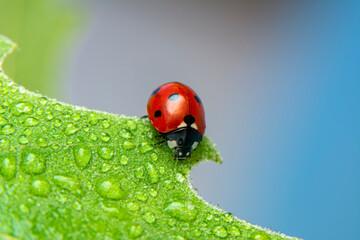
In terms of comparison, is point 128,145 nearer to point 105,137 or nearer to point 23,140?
point 105,137

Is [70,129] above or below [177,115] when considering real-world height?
below

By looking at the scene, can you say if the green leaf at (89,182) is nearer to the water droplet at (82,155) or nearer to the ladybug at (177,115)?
the water droplet at (82,155)

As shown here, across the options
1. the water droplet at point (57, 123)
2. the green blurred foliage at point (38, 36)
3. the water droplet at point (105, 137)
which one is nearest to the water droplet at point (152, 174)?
the water droplet at point (105, 137)

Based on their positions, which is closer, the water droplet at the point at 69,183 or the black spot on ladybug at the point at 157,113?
the water droplet at the point at 69,183

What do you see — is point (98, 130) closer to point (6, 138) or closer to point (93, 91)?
point (6, 138)

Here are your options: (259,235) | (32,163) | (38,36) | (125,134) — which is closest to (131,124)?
(125,134)

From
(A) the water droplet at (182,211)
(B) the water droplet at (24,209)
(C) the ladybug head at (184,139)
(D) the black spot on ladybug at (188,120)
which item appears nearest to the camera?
(B) the water droplet at (24,209)

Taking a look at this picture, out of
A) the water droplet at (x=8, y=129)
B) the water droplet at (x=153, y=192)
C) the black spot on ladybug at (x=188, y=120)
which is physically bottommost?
the water droplet at (x=153, y=192)
